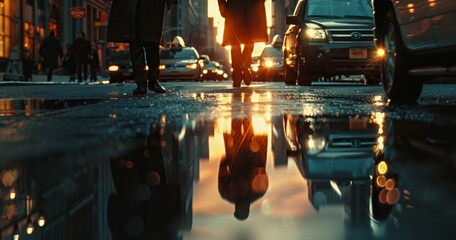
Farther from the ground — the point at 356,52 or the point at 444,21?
the point at 356,52

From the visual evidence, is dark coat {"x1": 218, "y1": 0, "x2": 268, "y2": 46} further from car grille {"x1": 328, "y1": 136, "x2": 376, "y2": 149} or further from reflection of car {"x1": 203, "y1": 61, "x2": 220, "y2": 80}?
reflection of car {"x1": 203, "y1": 61, "x2": 220, "y2": 80}

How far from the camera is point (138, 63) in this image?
9.87m

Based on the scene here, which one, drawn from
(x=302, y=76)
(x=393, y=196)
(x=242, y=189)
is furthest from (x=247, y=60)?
(x=393, y=196)

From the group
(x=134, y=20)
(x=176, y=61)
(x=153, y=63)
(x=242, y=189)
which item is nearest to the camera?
(x=242, y=189)

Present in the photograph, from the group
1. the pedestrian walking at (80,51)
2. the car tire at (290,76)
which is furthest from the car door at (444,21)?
the pedestrian walking at (80,51)

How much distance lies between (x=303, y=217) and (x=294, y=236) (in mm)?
226

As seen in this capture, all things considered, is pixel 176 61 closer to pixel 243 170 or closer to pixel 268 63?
pixel 268 63

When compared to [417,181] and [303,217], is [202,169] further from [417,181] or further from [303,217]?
[303,217]

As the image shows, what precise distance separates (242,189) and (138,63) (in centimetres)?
757

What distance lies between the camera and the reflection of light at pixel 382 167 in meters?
2.80

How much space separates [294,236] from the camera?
67.1 inches

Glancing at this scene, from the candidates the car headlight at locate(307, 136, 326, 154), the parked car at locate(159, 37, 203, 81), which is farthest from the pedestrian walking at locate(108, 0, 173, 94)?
the parked car at locate(159, 37, 203, 81)

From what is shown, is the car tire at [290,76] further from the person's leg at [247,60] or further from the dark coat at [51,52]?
the dark coat at [51,52]

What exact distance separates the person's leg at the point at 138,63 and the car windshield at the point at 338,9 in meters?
6.77
